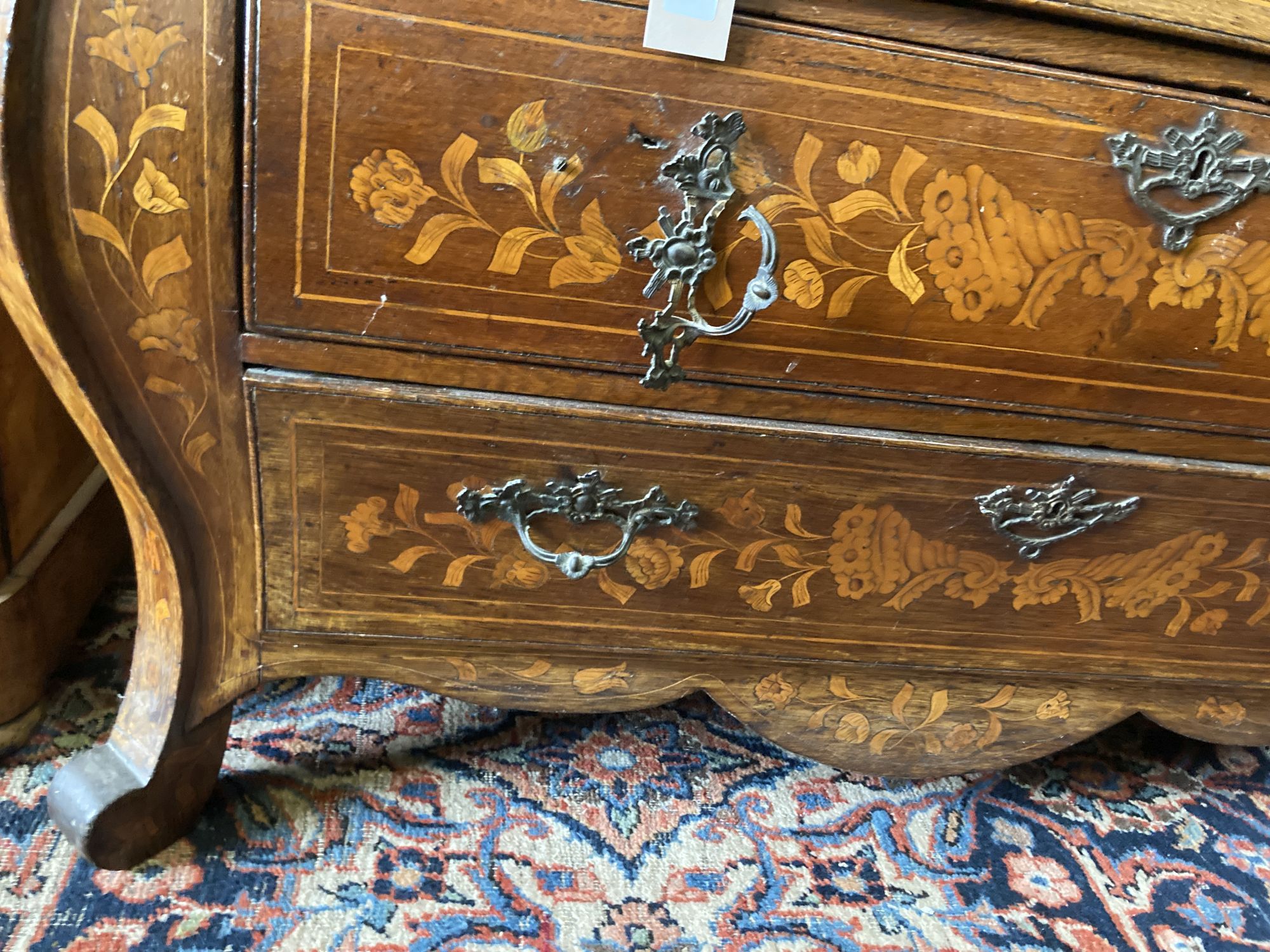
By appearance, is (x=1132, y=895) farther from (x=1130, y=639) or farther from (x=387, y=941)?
(x=387, y=941)

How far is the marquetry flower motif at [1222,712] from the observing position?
2.74ft

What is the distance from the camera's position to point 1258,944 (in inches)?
31.9

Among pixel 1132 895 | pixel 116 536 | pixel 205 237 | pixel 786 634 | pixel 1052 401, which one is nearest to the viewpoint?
pixel 205 237

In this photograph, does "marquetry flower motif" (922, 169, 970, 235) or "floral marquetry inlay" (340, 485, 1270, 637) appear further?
"floral marquetry inlay" (340, 485, 1270, 637)

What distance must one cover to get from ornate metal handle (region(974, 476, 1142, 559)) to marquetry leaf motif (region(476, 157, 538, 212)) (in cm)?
40

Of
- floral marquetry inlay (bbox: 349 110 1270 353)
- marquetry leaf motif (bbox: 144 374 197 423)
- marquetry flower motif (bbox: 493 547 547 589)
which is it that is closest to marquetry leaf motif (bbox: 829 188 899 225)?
floral marquetry inlay (bbox: 349 110 1270 353)

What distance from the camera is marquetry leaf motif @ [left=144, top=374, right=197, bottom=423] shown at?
1.83 ft

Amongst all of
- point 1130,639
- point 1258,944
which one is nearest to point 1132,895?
point 1258,944

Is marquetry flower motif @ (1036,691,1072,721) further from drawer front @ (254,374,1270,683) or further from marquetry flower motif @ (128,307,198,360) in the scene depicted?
marquetry flower motif @ (128,307,198,360)

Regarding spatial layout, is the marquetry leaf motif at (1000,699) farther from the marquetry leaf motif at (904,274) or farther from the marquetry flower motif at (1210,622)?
the marquetry leaf motif at (904,274)

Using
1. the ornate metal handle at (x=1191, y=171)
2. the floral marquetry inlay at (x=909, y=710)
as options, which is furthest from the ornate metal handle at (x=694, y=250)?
the floral marquetry inlay at (x=909, y=710)

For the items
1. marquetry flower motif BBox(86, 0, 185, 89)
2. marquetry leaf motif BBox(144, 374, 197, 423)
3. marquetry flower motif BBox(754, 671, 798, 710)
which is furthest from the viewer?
marquetry flower motif BBox(754, 671, 798, 710)

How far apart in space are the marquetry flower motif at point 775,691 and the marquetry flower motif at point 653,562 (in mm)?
150

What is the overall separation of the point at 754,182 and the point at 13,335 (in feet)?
2.19
